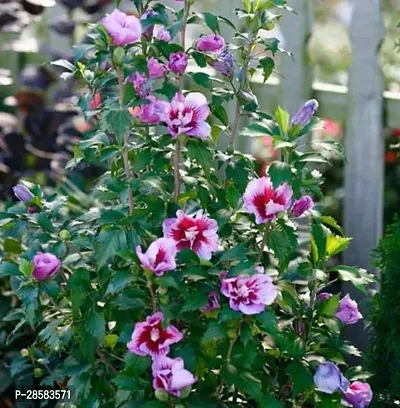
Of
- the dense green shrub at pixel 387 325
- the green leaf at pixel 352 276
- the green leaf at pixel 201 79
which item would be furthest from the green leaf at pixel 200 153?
the dense green shrub at pixel 387 325

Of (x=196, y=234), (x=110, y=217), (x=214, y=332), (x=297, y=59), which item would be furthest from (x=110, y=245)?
(x=297, y=59)

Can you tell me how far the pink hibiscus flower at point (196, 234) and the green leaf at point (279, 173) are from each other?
0.15m

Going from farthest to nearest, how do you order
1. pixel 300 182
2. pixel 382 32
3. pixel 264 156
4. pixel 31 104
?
1. pixel 264 156
2. pixel 31 104
3. pixel 382 32
4. pixel 300 182

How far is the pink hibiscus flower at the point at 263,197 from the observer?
1.79 meters

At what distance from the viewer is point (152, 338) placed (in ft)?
5.80

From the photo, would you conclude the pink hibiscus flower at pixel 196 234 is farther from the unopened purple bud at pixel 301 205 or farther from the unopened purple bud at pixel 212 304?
the unopened purple bud at pixel 301 205

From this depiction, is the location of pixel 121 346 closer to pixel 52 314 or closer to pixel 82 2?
pixel 52 314

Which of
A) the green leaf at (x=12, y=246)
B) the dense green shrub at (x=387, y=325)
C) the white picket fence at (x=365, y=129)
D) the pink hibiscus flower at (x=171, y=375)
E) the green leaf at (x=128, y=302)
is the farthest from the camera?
the white picket fence at (x=365, y=129)

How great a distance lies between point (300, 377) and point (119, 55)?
70cm

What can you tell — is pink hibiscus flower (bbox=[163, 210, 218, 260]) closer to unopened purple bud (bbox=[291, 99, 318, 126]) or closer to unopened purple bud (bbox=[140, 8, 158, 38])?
unopened purple bud (bbox=[291, 99, 318, 126])

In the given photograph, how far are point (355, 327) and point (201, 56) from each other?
1195 mm

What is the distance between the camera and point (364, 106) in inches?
110

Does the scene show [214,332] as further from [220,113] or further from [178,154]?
[220,113]

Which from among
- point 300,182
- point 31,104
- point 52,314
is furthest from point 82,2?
point 300,182
